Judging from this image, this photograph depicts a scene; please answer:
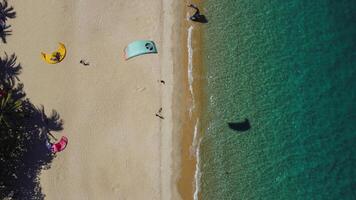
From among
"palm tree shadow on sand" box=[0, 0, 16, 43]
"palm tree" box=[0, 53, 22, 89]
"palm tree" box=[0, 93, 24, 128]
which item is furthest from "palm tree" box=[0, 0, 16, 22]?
"palm tree" box=[0, 93, 24, 128]

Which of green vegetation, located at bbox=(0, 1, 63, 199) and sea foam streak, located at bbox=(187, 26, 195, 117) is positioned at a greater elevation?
sea foam streak, located at bbox=(187, 26, 195, 117)

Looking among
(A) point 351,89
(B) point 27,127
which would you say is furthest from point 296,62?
(B) point 27,127

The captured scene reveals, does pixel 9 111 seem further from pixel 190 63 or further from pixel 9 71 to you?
pixel 190 63

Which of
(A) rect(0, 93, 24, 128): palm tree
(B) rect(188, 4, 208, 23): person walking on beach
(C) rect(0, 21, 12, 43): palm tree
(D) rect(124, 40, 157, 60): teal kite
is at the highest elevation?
(B) rect(188, 4, 208, 23): person walking on beach

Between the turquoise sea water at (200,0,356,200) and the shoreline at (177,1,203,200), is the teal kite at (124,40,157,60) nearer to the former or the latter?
the shoreline at (177,1,203,200)

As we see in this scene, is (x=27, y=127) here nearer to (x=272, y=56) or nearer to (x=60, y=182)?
(x=60, y=182)

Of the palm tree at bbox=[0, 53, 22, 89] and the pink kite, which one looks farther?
the palm tree at bbox=[0, 53, 22, 89]

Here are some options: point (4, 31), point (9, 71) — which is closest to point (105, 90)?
point (9, 71)
